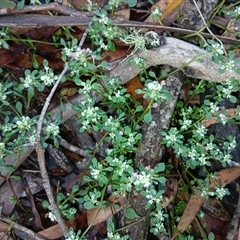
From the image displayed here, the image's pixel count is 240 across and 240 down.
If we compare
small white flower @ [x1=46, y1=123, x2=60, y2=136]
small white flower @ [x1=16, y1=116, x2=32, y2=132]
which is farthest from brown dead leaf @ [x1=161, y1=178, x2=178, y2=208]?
small white flower @ [x1=16, y1=116, x2=32, y2=132]

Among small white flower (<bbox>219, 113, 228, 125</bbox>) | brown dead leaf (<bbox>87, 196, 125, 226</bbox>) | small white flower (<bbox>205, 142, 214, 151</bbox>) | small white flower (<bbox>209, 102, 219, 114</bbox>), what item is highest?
small white flower (<bbox>209, 102, 219, 114</bbox>)

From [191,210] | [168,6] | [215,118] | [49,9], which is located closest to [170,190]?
[191,210]

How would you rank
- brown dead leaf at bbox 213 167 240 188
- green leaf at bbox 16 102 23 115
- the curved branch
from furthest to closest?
1. brown dead leaf at bbox 213 167 240 188
2. green leaf at bbox 16 102 23 115
3. the curved branch

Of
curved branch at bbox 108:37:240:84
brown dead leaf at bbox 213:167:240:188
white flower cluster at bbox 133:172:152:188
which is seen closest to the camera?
white flower cluster at bbox 133:172:152:188

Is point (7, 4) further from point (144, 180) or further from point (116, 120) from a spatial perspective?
point (144, 180)

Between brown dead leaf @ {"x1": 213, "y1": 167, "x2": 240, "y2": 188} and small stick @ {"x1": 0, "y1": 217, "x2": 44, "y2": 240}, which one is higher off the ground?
brown dead leaf @ {"x1": 213, "y1": 167, "x2": 240, "y2": 188}

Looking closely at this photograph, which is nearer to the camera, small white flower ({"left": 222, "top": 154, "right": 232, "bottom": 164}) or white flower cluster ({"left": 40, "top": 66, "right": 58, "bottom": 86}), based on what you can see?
white flower cluster ({"left": 40, "top": 66, "right": 58, "bottom": 86})

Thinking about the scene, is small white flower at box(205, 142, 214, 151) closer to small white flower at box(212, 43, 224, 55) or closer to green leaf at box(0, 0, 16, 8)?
small white flower at box(212, 43, 224, 55)
